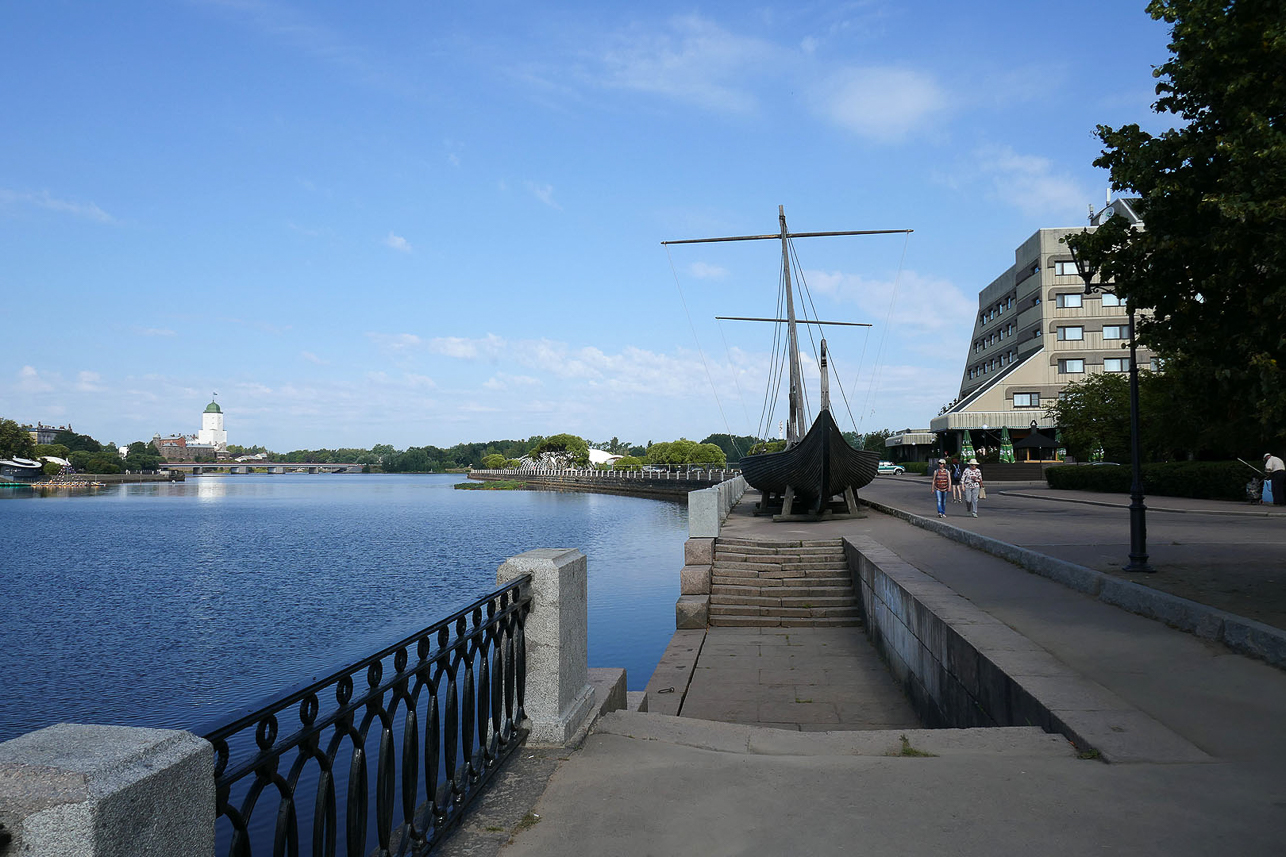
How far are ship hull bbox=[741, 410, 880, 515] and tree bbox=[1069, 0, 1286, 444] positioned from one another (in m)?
12.1

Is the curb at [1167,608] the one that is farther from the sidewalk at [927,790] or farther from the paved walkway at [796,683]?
the paved walkway at [796,683]

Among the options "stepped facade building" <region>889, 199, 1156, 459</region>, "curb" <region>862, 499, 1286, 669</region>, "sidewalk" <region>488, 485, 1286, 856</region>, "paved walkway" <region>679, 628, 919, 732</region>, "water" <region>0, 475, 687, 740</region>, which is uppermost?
"stepped facade building" <region>889, 199, 1156, 459</region>

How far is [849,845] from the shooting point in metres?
3.43

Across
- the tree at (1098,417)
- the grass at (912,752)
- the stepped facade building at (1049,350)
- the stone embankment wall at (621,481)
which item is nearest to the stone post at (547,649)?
the grass at (912,752)

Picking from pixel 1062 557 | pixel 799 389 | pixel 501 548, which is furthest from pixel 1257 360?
pixel 501 548

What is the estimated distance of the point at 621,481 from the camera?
334ft

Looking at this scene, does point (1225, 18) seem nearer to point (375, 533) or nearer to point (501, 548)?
point (501, 548)

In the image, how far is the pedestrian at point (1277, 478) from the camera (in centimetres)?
2270

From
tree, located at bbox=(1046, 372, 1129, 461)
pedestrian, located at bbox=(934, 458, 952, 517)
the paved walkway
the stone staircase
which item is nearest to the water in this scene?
the paved walkway

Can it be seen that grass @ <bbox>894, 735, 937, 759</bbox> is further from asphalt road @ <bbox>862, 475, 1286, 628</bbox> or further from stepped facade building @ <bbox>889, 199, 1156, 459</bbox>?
stepped facade building @ <bbox>889, 199, 1156, 459</bbox>

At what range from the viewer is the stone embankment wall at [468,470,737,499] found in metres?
84.8

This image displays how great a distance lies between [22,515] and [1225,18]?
70800 millimetres

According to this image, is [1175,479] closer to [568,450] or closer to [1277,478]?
[1277,478]

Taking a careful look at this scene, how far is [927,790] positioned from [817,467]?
18.0m
